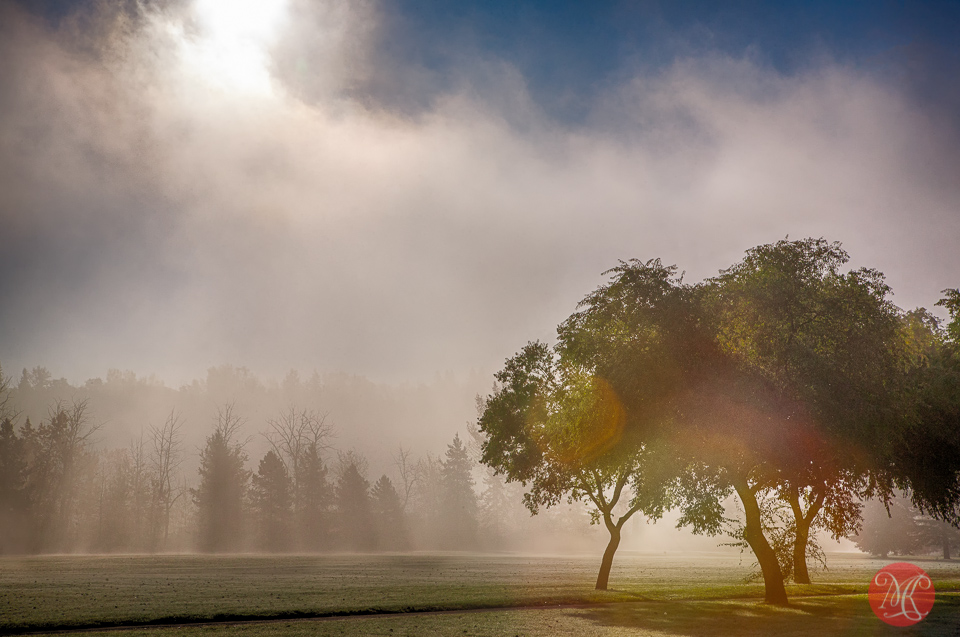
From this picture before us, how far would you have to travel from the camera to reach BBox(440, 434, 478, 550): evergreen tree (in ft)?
421

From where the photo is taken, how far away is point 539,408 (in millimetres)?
A: 38094

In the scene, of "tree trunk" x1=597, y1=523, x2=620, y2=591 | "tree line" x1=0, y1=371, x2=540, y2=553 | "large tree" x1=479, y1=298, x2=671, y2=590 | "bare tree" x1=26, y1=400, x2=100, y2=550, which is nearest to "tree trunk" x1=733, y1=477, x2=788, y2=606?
"large tree" x1=479, y1=298, x2=671, y2=590

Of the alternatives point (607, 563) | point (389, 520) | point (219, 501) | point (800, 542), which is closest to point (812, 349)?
point (607, 563)

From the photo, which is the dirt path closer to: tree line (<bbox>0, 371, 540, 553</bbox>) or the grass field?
the grass field

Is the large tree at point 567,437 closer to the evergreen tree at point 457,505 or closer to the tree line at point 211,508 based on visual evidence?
the tree line at point 211,508

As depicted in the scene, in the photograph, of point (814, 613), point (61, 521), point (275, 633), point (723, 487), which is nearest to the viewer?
point (275, 633)

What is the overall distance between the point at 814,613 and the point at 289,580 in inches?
1171

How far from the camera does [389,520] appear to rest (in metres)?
118

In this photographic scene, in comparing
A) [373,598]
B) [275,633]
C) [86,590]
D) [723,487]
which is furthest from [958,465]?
[86,590]

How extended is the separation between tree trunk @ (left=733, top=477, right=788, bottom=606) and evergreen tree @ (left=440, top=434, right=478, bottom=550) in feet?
348

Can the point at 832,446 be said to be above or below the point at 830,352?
below

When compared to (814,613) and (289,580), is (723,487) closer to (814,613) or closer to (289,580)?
(814,613)

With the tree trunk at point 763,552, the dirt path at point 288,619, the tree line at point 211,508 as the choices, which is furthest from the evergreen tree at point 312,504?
the tree trunk at point 763,552

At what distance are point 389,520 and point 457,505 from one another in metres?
19.0
